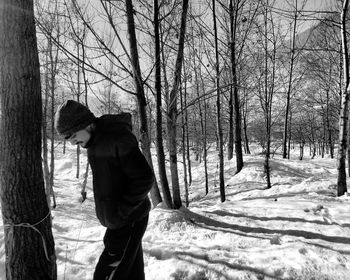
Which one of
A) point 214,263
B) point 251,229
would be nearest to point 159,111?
point 251,229

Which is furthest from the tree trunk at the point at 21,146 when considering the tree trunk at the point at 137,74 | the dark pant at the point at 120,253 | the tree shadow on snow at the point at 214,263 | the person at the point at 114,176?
the tree trunk at the point at 137,74

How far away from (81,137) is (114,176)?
0.42 meters

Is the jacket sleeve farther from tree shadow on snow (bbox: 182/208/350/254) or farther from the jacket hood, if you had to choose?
tree shadow on snow (bbox: 182/208/350/254)

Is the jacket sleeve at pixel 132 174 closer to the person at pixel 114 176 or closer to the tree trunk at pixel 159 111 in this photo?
the person at pixel 114 176

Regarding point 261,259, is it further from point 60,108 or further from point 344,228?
point 60,108

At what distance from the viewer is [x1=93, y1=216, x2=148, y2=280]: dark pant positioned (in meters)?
2.07

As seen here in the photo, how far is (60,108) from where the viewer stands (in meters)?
Result: 2.02

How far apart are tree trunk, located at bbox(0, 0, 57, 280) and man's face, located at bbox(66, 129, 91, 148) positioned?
0.65 metres

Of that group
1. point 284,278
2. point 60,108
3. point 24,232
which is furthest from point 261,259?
point 60,108

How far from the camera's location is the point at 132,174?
1922 mm

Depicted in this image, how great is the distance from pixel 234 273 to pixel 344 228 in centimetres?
255

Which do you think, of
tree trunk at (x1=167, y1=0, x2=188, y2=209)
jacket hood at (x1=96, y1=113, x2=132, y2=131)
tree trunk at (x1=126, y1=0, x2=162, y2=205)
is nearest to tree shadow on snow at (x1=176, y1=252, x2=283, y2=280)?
jacket hood at (x1=96, y1=113, x2=132, y2=131)

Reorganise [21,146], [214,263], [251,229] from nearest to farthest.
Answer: [21,146] < [214,263] < [251,229]

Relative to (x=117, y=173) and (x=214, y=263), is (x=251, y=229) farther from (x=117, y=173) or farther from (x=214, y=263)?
(x=117, y=173)
